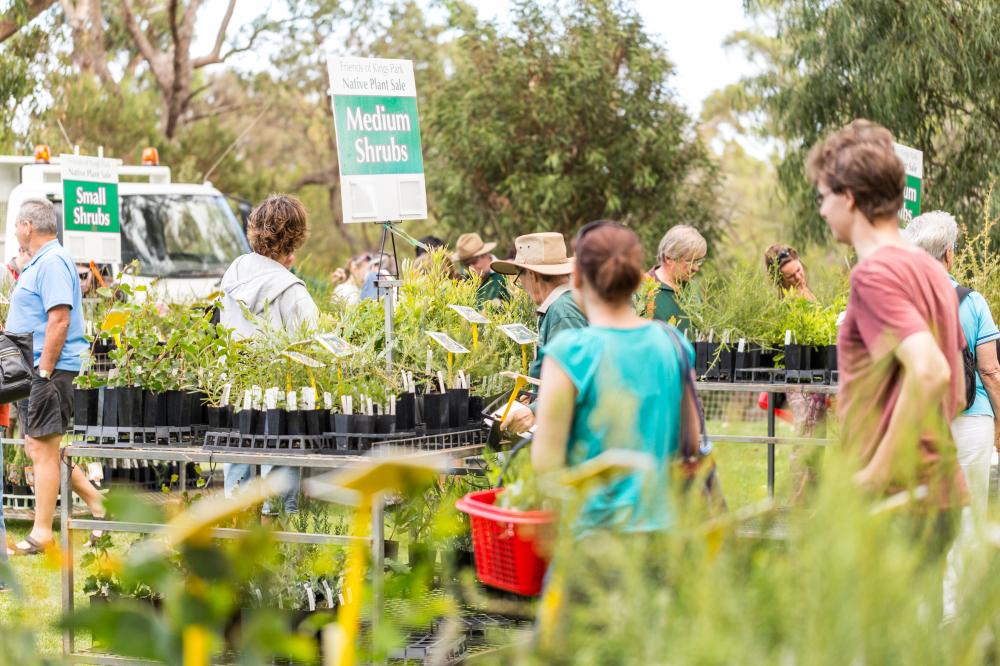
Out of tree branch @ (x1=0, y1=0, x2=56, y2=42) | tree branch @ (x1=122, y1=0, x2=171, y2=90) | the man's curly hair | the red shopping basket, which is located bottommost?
the red shopping basket

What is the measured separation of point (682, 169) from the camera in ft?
50.9

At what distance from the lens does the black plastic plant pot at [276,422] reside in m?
4.07

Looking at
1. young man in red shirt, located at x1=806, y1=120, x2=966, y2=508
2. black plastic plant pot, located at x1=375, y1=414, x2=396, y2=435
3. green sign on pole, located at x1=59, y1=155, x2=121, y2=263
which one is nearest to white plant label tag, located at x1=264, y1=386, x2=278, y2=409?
black plastic plant pot, located at x1=375, y1=414, x2=396, y2=435

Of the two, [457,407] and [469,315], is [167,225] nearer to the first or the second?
[469,315]

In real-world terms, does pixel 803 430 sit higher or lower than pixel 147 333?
lower

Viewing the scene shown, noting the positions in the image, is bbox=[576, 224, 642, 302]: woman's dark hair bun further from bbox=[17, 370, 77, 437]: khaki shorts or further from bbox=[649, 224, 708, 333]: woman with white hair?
bbox=[17, 370, 77, 437]: khaki shorts

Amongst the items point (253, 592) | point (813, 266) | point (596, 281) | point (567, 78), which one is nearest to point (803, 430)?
point (813, 266)

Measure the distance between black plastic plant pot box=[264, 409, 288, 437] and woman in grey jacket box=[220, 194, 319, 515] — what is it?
2.62 ft

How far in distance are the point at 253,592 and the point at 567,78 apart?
1141cm

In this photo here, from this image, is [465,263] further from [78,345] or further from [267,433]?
[267,433]

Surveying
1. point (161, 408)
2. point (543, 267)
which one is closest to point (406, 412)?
point (543, 267)

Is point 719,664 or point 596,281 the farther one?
point 596,281

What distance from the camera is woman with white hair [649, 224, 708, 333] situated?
6.12 m

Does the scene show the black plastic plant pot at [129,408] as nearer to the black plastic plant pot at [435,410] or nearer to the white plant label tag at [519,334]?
the black plastic plant pot at [435,410]
